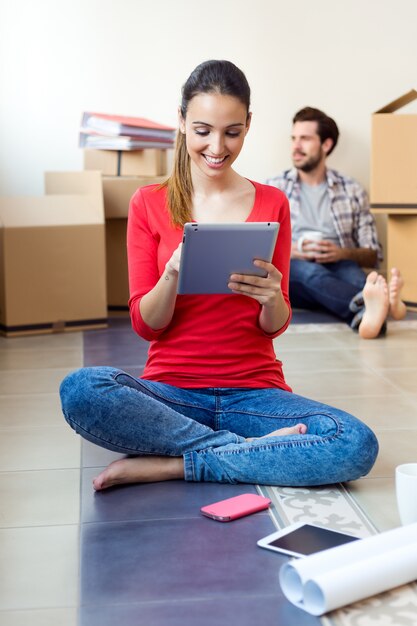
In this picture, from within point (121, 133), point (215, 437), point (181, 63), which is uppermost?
point (181, 63)

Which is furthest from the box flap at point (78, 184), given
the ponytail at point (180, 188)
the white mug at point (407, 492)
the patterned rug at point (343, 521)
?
the white mug at point (407, 492)

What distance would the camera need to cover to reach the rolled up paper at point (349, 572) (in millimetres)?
1245

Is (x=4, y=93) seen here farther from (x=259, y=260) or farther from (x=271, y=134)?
(x=259, y=260)

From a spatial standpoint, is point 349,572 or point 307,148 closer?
point 349,572

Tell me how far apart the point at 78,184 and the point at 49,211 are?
0.34m

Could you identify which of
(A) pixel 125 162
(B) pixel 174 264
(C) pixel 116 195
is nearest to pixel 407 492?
(B) pixel 174 264

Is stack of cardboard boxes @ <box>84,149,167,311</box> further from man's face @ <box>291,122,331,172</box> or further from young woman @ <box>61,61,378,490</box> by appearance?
young woman @ <box>61,61,378,490</box>

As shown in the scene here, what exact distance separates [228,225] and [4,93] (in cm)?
286

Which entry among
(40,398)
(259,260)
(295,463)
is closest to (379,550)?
(295,463)

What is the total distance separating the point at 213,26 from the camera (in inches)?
169

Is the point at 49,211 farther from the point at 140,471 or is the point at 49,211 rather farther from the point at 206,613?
the point at 206,613

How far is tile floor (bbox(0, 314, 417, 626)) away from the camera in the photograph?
130cm

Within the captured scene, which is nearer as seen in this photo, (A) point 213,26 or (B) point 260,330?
(B) point 260,330

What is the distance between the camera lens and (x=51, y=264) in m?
3.55
